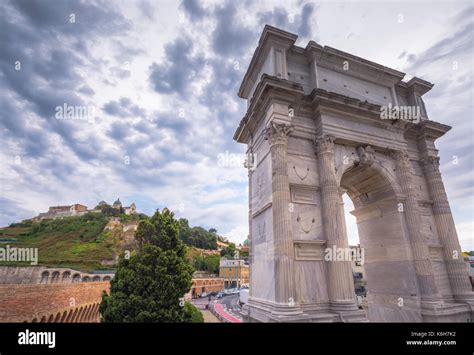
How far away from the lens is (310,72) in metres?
14.2

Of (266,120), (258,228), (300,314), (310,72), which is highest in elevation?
(310,72)

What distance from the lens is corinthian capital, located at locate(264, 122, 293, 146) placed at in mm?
11453

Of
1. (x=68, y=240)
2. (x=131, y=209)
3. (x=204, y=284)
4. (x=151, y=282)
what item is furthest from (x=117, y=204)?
(x=151, y=282)

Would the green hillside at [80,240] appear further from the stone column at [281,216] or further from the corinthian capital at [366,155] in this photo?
the corinthian capital at [366,155]

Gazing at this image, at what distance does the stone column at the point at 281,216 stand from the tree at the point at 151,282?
1586 cm

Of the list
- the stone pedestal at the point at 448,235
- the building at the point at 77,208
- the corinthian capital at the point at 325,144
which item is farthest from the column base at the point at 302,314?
the building at the point at 77,208

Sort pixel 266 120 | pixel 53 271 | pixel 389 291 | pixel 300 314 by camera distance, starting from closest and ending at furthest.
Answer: pixel 300 314 < pixel 266 120 < pixel 389 291 < pixel 53 271

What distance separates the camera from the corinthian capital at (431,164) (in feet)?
50.9

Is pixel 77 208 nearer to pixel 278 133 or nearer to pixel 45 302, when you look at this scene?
pixel 45 302

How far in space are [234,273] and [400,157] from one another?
8279cm

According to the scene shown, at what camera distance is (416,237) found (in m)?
12.9

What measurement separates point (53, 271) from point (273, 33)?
6946 centimetres
